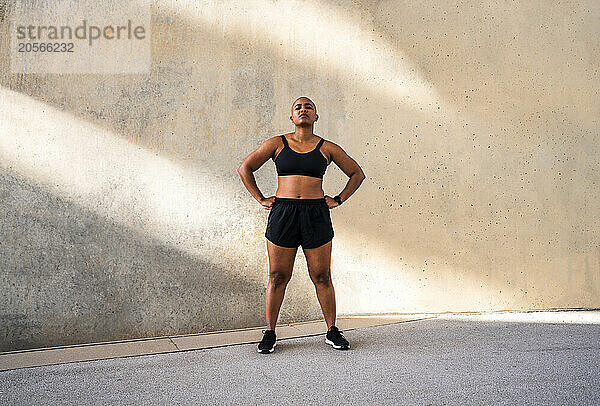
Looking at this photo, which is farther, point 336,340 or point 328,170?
point 328,170

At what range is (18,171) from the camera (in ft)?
13.5

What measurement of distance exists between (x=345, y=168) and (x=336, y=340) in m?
1.01

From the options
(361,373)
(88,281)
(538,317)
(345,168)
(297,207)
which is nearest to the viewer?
(361,373)

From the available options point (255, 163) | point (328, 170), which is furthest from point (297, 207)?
point (328, 170)

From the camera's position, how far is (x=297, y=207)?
3625 millimetres

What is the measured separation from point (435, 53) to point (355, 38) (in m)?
0.61

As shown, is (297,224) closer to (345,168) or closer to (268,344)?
(345,168)

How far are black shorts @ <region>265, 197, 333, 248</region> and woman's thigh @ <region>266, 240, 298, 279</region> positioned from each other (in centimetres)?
3

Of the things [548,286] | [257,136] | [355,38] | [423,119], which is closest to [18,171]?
[257,136]

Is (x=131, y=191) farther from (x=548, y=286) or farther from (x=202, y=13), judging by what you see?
(x=548, y=286)

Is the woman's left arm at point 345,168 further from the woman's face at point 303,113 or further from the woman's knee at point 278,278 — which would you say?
the woman's knee at point 278,278

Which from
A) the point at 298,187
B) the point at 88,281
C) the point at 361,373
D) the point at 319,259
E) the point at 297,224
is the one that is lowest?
the point at 361,373

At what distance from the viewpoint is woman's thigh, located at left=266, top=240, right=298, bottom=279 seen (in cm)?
366

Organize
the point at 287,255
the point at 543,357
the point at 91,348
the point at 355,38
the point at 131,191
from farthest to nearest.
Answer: the point at 355,38 < the point at 131,191 < the point at 91,348 < the point at 287,255 < the point at 543,357
